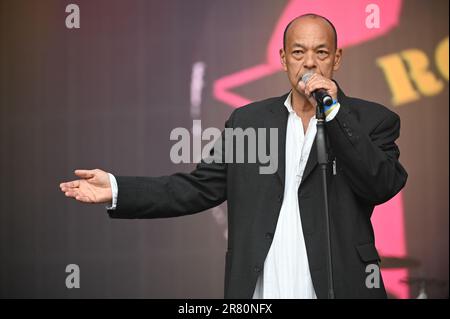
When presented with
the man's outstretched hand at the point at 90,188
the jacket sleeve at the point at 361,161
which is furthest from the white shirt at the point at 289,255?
the man's outstretched hand at the point at 90,188

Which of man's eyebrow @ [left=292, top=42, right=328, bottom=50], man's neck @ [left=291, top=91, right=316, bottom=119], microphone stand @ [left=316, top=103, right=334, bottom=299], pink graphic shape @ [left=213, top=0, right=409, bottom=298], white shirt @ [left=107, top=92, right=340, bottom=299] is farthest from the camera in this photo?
pink graphic shape @ [left=213, top=0, right=409, bottom=298]

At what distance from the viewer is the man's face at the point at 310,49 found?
2.74m

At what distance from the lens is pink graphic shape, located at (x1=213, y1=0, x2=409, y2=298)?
5.25 m

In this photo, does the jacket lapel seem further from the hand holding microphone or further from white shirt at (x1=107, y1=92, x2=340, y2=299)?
the hand holding microphone

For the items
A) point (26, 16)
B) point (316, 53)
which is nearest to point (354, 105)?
point (316, 53)

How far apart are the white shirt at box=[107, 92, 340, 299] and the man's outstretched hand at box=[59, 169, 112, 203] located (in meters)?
0.61

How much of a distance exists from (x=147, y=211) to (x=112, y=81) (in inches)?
103

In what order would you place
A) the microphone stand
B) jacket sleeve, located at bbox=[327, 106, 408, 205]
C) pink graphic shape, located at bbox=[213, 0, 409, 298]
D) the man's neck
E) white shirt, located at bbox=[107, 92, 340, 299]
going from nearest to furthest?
the microphone stand < jacket sleeve, located at bbox=[327, 106, 408, 205] < white shirt, located at bbox=[107, 92, 340, 299] < the man's neck < pink graphic shape, located at bbox=[213, 0, 409, 298]

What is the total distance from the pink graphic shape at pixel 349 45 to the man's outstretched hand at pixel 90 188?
8.36ft

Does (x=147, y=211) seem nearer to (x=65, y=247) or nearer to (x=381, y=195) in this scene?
(x=381, y=195)

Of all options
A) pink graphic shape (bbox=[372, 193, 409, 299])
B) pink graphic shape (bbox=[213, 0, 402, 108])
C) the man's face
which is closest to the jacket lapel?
the man's face

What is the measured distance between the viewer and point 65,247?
5.32 meters
